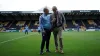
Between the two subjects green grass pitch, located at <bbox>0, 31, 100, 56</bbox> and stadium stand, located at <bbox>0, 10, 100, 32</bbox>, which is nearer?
green grass pitch, located at <bbox>0, 31, 100, 56</bbox>

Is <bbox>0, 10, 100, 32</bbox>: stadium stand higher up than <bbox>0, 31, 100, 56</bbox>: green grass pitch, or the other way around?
<bbox>0, 31, 100, 56</bbox>: green grass pitch

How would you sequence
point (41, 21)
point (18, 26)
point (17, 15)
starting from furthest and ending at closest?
point (17, 15) < point (18, 26) < point (41, 21)

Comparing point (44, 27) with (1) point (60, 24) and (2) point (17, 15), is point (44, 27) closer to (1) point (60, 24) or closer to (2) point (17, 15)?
(1) point (60, 24)

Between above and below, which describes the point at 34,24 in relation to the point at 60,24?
below

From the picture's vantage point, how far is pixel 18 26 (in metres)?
58.4

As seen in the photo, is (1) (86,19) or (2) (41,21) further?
(1) (86,19)

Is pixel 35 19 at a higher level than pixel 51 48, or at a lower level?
lower

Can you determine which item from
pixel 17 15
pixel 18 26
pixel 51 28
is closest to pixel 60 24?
pixel 51 28

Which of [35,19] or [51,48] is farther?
[35,19]

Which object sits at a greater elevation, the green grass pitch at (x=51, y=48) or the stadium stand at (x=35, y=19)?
the green grass pitch at (x=51, y=48)

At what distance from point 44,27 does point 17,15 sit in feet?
181

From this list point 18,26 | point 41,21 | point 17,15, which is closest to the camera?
point 41,21

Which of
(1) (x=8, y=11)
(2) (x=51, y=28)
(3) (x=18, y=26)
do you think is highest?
(2) (x=51, y=28)

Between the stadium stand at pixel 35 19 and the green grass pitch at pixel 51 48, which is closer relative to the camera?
the green grass pitch at pixel 51 48
